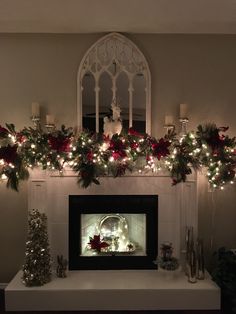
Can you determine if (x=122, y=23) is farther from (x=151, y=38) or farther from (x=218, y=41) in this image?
(x=218, y=41)

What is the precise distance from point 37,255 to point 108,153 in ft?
3.63

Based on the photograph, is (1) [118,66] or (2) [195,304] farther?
(1) [118,66]

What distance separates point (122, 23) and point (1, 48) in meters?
1.23

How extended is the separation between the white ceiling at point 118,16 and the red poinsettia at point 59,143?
1.09 meters

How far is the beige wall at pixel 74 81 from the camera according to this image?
10.4 ft

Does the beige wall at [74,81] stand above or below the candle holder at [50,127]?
above

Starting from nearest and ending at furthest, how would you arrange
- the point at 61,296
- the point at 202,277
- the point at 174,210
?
the point at 61,296, the point at 202,277, the point at 174,210

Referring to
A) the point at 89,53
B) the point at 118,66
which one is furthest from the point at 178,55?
the point at 89,53

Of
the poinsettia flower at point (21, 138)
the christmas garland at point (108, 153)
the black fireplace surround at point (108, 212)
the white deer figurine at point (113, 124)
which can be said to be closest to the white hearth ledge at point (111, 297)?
the black fireplace surround at point (108, 212)

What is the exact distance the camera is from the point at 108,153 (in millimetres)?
2836

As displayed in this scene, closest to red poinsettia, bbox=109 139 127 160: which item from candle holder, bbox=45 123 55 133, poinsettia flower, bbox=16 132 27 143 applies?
candle holder, bbox=45 123 55 133

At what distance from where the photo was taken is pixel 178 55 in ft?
10.5

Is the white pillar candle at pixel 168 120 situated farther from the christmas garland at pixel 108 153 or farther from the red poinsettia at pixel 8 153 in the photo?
the red poinsettia at pixel 8 153

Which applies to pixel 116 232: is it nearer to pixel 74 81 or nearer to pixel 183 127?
pixel 183 127
